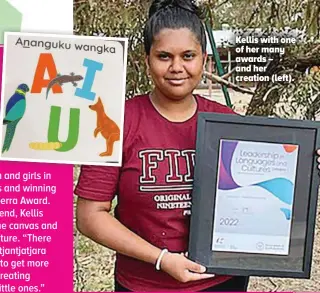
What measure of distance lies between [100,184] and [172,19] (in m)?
0.43

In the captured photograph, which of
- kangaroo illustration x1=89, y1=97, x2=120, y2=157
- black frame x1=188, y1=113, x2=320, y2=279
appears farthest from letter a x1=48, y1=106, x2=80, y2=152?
black frame x1=188, y1=113, x2=320, y2=279

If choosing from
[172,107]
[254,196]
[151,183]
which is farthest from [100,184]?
[254,196]

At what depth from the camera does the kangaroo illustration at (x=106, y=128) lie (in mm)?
1599

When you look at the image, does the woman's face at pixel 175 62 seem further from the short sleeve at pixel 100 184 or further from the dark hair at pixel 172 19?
the short sleeve at pixel 100 184

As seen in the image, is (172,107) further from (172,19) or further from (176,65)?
(172,19)

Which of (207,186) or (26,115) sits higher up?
(26,115)

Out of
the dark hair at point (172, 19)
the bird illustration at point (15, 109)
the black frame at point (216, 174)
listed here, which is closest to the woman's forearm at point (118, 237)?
the black frame at point (216, 174)

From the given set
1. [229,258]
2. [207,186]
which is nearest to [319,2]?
[207,186]

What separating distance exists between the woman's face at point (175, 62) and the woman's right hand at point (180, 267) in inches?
15.3

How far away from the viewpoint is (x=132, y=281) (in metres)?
1.62

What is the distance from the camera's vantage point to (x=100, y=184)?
1558 millimetres

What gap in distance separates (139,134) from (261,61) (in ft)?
1.29

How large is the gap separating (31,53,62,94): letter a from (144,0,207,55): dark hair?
235mm

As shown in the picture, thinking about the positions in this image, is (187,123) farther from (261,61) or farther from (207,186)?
(261,61)
